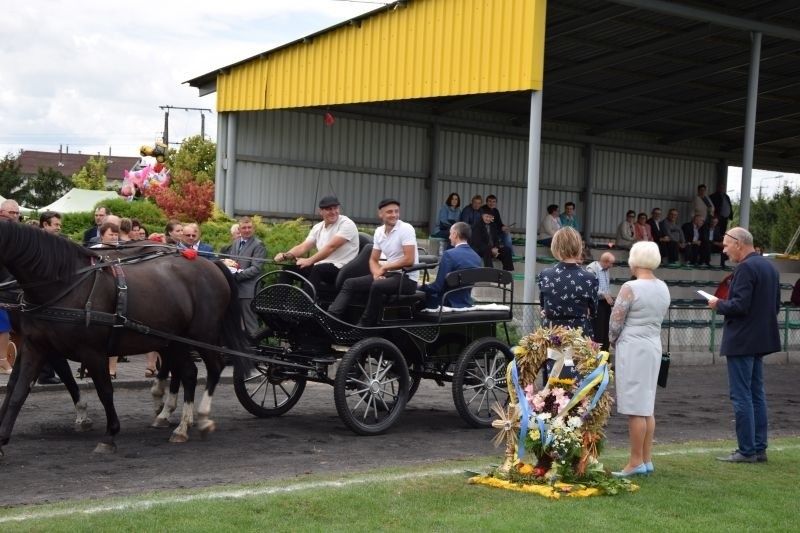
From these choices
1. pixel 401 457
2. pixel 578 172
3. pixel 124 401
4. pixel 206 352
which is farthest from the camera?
pixel 578 172

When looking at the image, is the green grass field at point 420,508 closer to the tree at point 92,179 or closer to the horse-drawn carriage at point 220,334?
the horse-drawn carriage at point 220,334

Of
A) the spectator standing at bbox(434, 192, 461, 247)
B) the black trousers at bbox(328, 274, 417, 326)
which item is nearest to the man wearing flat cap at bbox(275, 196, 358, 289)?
the black trousers at bbox(328, 274, 417, 326)

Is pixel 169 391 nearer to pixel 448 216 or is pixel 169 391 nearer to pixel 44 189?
pixel 448 216

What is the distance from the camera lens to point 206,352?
10234 millimetres

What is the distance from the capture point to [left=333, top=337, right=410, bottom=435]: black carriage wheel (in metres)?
10.1

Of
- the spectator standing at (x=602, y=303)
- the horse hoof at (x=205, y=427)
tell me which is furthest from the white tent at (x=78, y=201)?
the horse hoof at (x=205, y=427)

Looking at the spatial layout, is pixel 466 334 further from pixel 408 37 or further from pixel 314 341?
pixel 408 37

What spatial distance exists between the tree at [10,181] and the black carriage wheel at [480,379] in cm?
5615

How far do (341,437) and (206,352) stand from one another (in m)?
1.50

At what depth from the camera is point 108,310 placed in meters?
9.36

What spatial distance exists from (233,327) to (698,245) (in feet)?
67.2

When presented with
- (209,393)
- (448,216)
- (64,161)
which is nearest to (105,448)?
(209,393)

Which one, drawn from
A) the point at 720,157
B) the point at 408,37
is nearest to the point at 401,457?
the point at 408,37

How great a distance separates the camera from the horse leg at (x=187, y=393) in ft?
32.3
